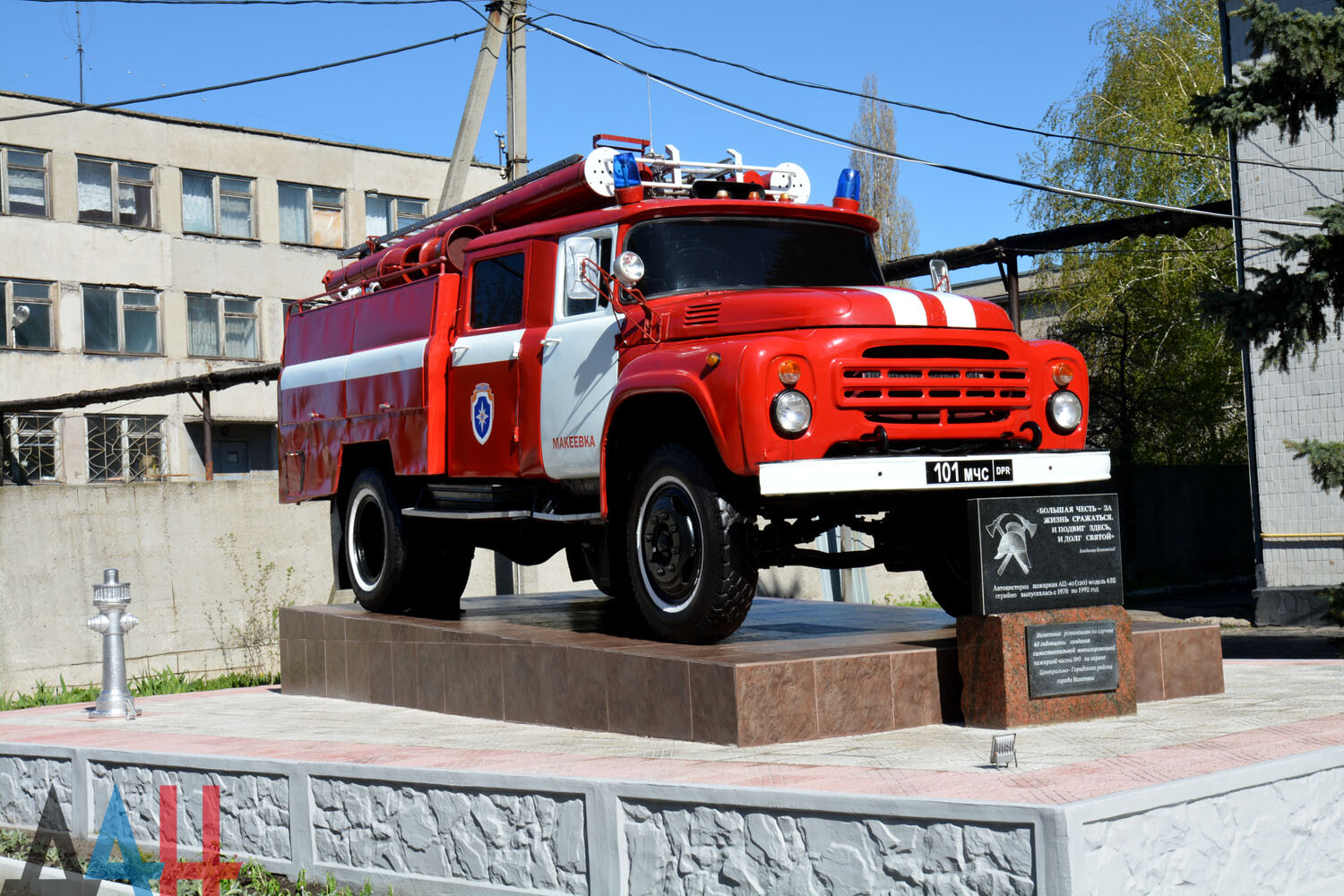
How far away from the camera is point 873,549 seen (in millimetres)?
8453

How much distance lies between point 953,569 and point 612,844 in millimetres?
3733

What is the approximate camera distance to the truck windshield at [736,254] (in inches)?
335

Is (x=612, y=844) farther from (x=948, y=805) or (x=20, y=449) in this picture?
(x=20, y=449)

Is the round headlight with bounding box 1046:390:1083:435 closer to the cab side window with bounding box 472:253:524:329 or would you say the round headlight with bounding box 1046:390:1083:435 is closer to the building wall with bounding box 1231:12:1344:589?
the cab side window with bounding box 472:253:524:329

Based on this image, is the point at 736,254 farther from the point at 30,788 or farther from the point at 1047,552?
the point at 30,788

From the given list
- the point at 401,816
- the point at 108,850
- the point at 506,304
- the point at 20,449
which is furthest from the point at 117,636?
the point at 20,449

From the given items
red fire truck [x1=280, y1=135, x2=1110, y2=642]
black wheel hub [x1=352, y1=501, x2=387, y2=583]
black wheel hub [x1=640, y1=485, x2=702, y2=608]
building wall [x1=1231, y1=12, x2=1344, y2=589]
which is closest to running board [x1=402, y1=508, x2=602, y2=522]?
red fire truck [x1=280, y1=135, x2=1110, y2=642]

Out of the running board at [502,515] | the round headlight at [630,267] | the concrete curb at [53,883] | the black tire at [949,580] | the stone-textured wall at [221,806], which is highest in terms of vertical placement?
the round headlight at [630,267]

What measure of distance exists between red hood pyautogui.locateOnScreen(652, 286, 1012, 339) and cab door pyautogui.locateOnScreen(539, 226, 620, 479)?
0.62 meters


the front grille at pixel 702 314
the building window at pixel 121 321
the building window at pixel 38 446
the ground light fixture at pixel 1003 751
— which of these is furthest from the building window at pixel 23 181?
the ground light fixture at pixel 1003 751

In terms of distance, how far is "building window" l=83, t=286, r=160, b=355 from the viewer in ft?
108

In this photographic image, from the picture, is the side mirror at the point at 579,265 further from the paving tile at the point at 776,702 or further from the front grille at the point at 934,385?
the paving tile at the point at 776,702

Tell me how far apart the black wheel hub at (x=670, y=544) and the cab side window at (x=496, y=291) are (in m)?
2.10

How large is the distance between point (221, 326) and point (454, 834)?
3077 centimetres
